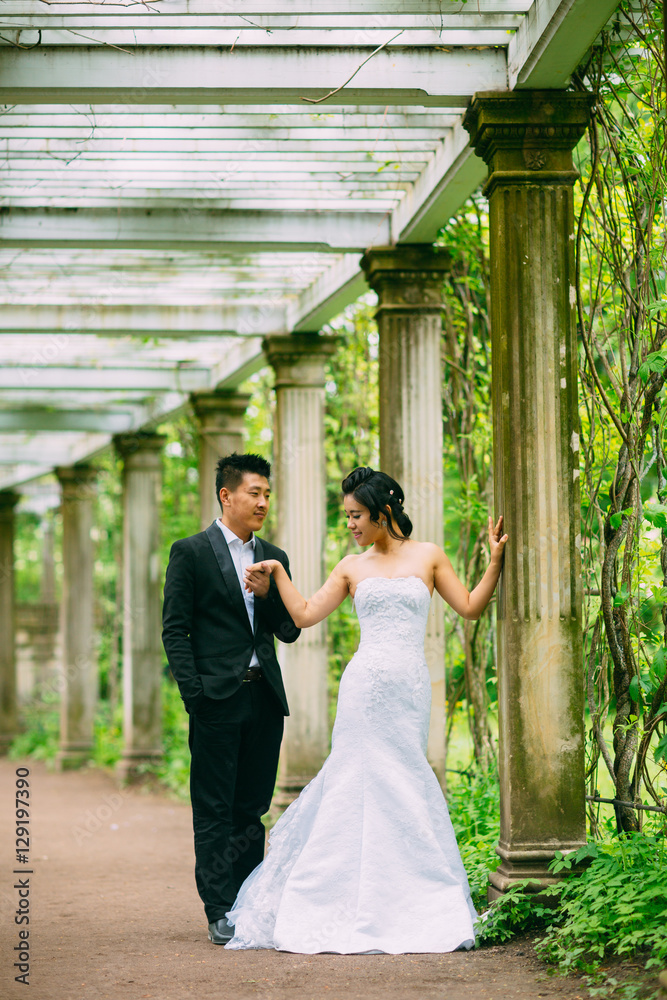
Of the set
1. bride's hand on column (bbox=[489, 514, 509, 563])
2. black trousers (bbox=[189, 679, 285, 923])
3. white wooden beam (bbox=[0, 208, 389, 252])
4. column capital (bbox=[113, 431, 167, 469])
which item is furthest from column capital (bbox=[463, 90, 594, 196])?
column capital (bbox=[113, 431, 167, 469])

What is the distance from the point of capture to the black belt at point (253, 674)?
5.09 metres

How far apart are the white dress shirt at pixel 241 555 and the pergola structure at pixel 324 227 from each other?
1168 mm

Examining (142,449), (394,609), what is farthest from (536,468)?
(142,449)

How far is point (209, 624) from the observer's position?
16.5 feet

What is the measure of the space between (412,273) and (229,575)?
313cm

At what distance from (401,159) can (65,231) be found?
7.83 feet

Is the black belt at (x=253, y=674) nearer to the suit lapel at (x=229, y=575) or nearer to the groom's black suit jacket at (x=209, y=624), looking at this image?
the groom's black suit jacket at (x=209, y=624)

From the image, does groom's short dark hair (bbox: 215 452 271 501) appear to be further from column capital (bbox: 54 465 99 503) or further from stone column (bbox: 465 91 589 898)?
column capital (bbox: 54 465 99 503)

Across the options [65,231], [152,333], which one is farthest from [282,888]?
[152,333]

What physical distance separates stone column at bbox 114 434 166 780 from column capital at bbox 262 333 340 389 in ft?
15.4

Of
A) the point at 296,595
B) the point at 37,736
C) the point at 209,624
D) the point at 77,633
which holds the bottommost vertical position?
the point at 37,736

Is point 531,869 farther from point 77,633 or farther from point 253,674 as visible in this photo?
point 77,633

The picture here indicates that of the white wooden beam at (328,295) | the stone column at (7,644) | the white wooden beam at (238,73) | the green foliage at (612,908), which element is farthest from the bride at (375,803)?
the stone column at (7,644)

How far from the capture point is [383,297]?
7410 mm
